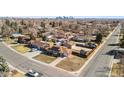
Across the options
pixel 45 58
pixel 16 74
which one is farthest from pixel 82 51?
pixel 16 74

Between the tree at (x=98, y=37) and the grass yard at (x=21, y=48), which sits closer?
the grass yard at (x=21, y=48)

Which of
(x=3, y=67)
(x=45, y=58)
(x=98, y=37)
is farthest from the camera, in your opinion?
(x=98, y=37)

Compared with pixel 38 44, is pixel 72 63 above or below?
below

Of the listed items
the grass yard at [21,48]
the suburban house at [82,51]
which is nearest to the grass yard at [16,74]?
the grass yard at [21,48]

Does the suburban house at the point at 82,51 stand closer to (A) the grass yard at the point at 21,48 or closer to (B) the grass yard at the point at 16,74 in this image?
(A) the grass yard at the point at 21,48

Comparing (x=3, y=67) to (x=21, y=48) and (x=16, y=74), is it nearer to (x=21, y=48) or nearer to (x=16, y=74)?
(x=16, y=74)
